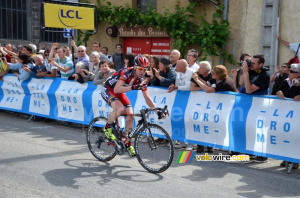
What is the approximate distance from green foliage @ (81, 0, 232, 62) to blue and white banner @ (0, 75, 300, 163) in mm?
4617

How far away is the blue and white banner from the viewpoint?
7.06m

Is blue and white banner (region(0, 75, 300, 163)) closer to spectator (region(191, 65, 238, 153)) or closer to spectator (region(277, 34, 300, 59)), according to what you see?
spectator (region(191, 65, 238, 153))

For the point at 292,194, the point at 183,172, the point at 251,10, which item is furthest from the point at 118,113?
the point at 251,10

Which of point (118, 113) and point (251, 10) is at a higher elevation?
point (251, 10)

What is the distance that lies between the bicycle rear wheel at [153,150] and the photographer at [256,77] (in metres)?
1.84

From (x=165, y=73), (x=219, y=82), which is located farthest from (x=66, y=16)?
(x=219, y=82)

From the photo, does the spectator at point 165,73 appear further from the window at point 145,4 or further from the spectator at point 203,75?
the window at point 145,4

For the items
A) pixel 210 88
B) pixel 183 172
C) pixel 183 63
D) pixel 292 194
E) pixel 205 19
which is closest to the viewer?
pixel 292 194

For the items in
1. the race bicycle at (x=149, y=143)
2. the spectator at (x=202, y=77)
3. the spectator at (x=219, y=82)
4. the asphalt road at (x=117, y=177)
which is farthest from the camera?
the spectator at (x=202, y=77)

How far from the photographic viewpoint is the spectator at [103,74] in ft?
31.8

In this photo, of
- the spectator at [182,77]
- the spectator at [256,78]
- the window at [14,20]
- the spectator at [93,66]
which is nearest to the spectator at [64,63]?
the spectator at [93,66]

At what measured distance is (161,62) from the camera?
356 inches

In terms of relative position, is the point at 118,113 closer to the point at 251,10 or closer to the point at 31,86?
the point at 31,86

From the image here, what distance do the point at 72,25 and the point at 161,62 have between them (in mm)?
4123
